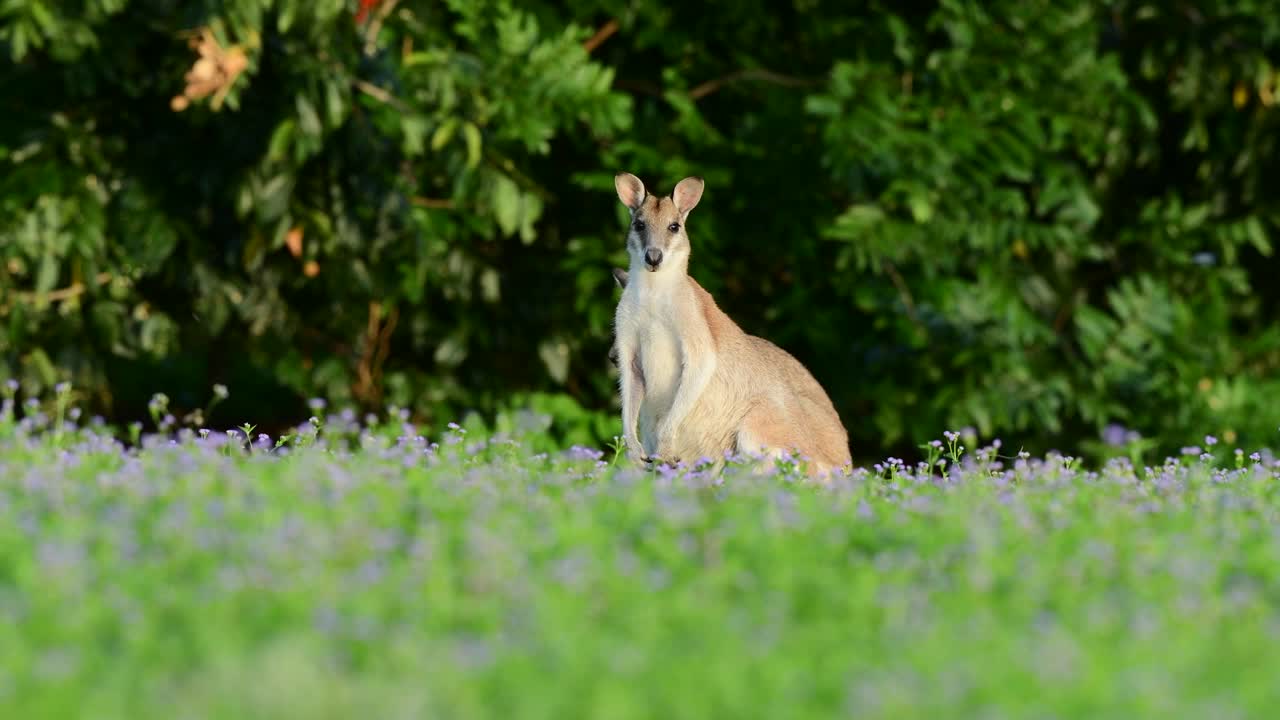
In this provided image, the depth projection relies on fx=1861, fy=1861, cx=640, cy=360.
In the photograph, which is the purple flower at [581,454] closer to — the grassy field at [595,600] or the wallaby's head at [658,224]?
the grassy field at [595,600]

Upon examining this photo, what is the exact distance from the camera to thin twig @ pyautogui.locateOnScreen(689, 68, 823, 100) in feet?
43.9

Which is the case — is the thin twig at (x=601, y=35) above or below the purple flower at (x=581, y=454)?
above

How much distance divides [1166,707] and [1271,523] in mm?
2591

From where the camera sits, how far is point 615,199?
1325 cm

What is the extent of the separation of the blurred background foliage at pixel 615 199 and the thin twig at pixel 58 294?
0.04 metres

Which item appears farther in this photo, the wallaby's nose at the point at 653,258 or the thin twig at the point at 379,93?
the thin twig at the point at 379,93

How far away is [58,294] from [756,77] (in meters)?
5.11

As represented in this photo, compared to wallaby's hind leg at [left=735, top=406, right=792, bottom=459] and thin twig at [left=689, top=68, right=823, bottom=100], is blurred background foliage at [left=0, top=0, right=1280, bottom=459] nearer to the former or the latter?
thin twig at [left=689, top=68, right=823, bottom=100]

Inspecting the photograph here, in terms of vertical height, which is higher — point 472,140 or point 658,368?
point 472,140

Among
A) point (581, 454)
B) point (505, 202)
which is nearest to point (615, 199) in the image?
point (505, 202)

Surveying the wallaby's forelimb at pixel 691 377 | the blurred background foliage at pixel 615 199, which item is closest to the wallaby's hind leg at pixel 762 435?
the wallaby's forelimb at pixel 691 377

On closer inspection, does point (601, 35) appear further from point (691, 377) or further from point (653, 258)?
point (691, 377)

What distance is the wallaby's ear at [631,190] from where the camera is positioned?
9.00 metres

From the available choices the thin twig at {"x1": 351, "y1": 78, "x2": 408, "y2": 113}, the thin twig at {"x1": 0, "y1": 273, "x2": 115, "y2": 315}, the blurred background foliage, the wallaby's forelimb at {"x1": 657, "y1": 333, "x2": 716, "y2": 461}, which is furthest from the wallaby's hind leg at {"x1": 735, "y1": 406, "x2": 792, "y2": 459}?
the thin twig at {"x1": 0, "y1": 273, "x2": 115, "y2": 315}
